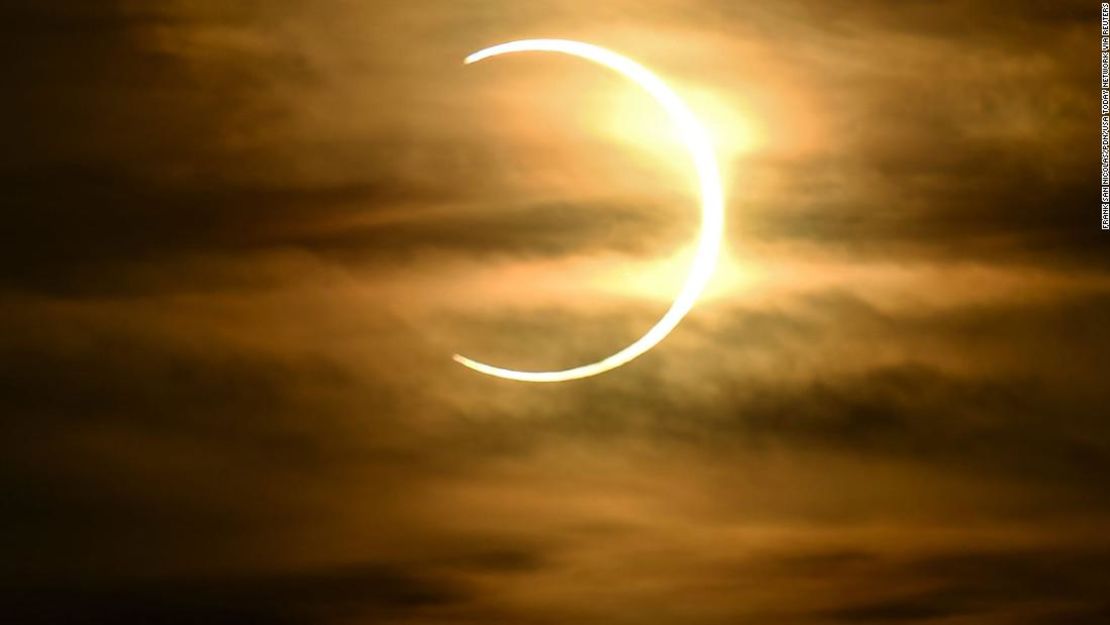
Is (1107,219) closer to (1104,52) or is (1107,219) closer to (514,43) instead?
(1104,52)

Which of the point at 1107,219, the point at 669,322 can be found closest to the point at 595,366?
the point at 669,322

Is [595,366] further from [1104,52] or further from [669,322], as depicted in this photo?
[1104,52]

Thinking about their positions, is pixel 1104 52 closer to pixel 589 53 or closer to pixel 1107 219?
pixel 1107 219

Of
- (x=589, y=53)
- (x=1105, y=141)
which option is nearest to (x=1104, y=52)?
(x=1105, y=141)

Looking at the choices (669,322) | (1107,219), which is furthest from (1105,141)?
(669,322)

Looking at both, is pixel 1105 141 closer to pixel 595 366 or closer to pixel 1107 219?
Answer: pixel 1107 219
